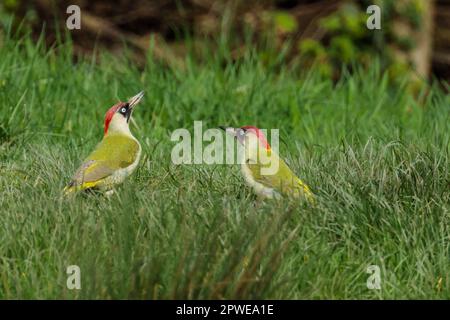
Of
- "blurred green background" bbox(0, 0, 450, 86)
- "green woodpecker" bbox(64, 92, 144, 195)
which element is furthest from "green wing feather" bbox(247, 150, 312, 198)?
"blurred green background" bbox(0, 0, 450, 86)

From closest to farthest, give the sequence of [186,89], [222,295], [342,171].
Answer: [222,295] → [342,171] → [186,89]

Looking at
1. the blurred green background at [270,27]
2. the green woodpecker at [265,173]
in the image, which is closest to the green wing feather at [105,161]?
the green woodpecker at [265,173]

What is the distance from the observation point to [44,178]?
504 cm

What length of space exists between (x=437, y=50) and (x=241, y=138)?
7075 mm

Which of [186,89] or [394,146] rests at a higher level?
[186,89]

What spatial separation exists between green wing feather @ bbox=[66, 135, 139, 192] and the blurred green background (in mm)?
4826

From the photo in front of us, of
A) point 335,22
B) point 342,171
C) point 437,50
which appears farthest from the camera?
point 437,50

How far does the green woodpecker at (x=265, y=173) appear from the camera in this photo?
4.60 meters

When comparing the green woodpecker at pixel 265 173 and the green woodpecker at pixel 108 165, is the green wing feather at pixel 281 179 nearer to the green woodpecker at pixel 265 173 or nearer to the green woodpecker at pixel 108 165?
the green woodpecker at pixel 265 173

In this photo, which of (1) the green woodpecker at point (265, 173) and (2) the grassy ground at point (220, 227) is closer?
(2) the grassy ground at point (220, 227)

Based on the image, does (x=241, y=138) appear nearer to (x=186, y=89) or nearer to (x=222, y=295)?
(x=222, y=295)

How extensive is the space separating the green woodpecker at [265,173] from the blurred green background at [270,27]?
4975 mm
